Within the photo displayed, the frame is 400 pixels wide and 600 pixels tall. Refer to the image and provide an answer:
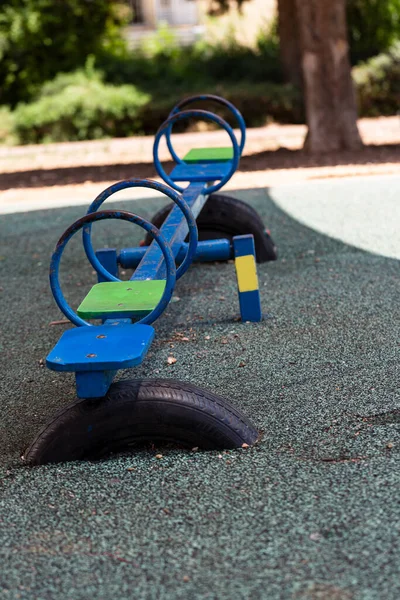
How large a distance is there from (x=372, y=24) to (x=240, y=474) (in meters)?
17.0

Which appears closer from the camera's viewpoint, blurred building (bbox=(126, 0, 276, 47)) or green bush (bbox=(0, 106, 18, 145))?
green bush (bbox=(0, 106, 18, 145))

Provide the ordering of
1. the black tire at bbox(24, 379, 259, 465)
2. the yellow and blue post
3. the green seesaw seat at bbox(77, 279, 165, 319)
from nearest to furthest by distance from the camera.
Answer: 1. the black tire at bbox(24, 379, 259, 465)
2. the green seesaw seat at bbox(77, 279, 165, 319)
3. the yellow and blue post

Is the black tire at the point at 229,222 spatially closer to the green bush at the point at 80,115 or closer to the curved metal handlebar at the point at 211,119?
the curved metal handlebar at the point at 211,119

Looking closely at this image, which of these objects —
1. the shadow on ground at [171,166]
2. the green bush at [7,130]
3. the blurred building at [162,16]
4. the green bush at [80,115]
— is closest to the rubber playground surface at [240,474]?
the shadow on ground at [171,166]

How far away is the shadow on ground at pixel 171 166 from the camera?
1002 cm

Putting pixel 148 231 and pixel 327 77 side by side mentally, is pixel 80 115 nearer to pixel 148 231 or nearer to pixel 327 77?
pixel 327 77

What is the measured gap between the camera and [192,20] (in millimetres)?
25984

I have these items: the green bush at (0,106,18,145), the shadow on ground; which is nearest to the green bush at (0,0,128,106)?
the green bush at (0,106,18,145)

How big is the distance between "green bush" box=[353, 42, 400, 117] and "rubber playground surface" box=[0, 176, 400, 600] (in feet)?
36.1

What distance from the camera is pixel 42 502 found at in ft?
8.34

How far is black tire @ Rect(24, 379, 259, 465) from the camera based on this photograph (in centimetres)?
271

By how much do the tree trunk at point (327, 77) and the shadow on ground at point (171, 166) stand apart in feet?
0.77

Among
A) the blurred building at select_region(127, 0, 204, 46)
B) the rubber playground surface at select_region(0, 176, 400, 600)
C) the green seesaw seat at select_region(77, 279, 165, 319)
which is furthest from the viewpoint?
the blurred building at select_region(127, 0, 204, 46)

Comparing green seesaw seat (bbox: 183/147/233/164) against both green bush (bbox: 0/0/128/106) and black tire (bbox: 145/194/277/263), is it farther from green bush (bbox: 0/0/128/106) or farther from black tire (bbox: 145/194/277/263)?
green bush (bbox: 0/0/128/106)
